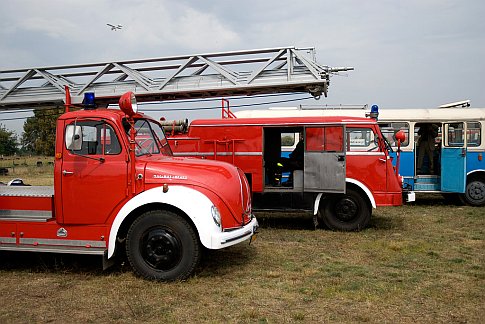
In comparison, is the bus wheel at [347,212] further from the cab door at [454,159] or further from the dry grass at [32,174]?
the dry grass at [32,174]

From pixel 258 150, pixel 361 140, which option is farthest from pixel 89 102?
pixel 361 140

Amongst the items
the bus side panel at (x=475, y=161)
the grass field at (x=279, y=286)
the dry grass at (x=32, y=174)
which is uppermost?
the bus side panel at (x=475, y=161)

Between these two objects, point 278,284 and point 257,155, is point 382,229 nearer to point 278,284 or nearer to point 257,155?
point 257,155

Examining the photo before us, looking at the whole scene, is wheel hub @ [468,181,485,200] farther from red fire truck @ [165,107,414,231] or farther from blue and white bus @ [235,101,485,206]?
red fire truck @ [165,107,414,231]

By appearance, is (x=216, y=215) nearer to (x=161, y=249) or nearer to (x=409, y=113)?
(x=161, y=249)

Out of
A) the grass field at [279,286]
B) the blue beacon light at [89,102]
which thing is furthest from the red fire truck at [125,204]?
the grass field at [279,286]

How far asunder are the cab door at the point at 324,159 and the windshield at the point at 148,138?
333 cm

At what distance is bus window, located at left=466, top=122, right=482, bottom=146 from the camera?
13.2m

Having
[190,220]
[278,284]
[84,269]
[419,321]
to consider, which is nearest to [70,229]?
[84,269]

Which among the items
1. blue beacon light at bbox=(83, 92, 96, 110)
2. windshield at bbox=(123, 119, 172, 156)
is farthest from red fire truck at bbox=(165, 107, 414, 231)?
blue beacon light at bbox=(83, 92, 96, 110)

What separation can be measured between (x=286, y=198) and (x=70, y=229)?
487 centimetres

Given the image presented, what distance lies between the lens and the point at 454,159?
12930 mm

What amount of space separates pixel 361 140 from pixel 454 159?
4.80m

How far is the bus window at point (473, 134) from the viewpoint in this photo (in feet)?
43.2
